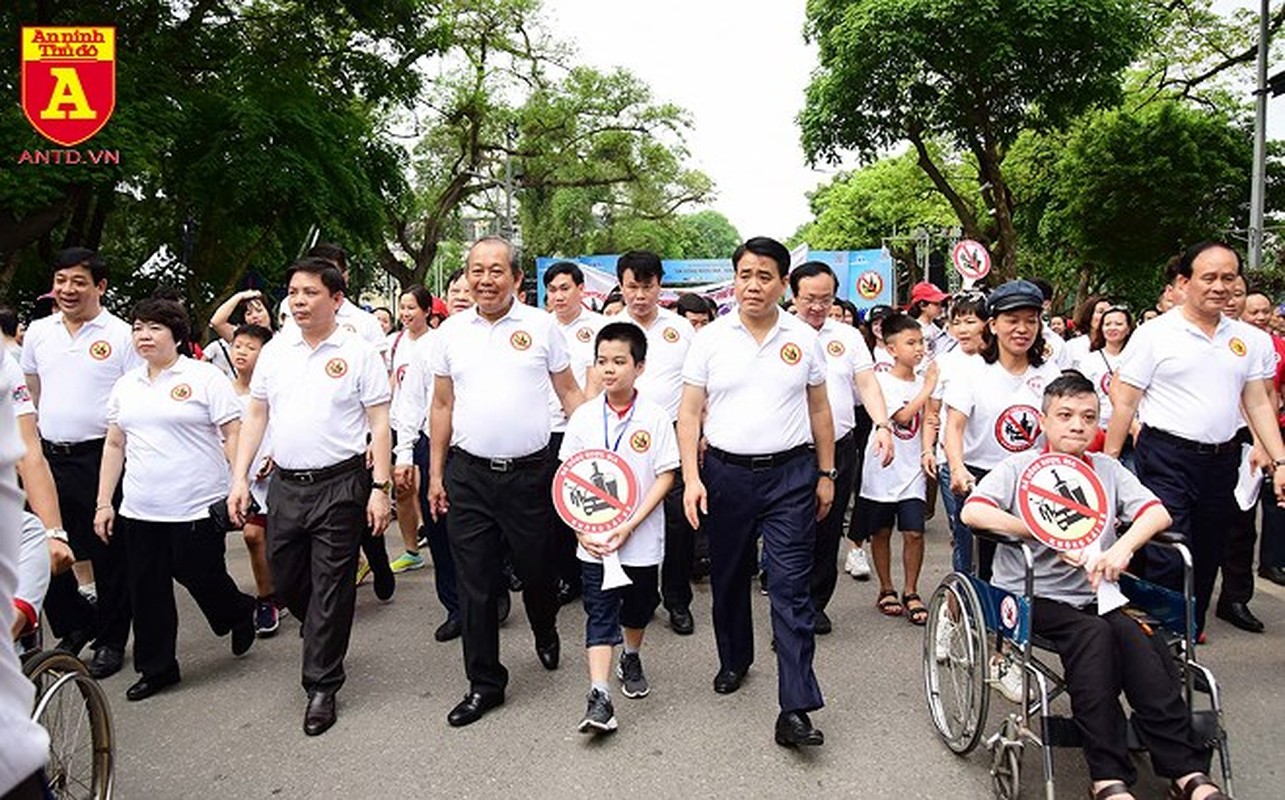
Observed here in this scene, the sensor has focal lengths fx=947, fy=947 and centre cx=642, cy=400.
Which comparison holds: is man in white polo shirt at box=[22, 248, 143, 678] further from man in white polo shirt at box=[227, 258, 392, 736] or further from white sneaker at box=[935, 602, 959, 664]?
white sneaker at box=[935, 602, 959, 664]

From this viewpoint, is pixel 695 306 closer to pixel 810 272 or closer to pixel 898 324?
pixel 898 324

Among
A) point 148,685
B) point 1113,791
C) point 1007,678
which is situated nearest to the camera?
point 1113,791

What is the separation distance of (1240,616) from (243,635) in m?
5.21

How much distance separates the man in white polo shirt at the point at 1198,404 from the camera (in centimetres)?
422

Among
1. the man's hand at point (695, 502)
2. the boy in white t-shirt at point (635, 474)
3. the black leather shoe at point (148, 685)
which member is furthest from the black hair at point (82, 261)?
the man's hand at point (695, 502)

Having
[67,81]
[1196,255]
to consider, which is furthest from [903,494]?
[67,81]

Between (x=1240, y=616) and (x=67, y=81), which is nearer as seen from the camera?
(x=1240, y=616)

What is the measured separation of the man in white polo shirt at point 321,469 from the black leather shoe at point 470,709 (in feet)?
1.69

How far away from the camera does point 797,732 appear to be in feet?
11.7

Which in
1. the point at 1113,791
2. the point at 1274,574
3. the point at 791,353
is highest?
the point at 791,353

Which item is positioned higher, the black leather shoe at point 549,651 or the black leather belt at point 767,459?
the black leather belt at point 767,459

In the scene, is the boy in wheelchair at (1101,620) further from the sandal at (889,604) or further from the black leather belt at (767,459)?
the sandal at (889,604)

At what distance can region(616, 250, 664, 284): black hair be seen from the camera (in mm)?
5516

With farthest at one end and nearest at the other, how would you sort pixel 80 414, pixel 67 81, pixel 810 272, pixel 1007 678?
1. pixel 67 81
2. pixel 810 272
3. pixel 80 414
4. pixel 1007 678
